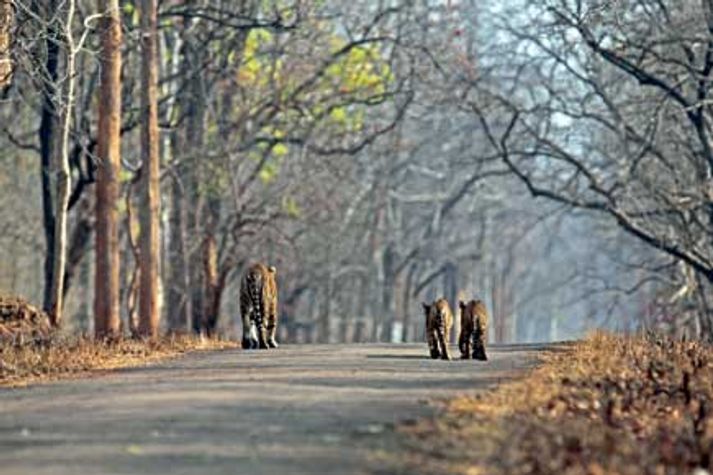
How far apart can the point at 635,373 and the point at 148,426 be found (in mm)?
6497

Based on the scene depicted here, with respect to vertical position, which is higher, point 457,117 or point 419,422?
point 457,117

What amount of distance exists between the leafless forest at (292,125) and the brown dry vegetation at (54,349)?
284 cm

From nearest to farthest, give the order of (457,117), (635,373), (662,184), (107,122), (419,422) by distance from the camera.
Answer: (419,422) < (635,373) < (107,122) < (662,184) < (457,117)

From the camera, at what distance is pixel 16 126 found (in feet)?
189

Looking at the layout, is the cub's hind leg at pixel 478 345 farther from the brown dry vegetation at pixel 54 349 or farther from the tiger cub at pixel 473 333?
the brown dry vegetation at pixel 54 349

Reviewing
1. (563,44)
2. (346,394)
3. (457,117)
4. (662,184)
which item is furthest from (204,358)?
(457,117)

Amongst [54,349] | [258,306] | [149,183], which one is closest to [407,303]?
[149,183]

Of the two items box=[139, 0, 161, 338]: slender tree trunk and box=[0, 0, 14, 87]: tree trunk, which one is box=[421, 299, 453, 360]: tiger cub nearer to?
box=[0, 0, 14, 87]: tree trunk

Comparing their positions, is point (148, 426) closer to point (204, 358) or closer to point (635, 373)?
point (635, 373)

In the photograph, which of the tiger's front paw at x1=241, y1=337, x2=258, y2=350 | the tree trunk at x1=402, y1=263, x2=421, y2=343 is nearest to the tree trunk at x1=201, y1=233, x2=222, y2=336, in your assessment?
the tiger's front paw at x1=241, y1=337, x2=258, y2=350

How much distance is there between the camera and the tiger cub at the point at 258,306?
2652 cm

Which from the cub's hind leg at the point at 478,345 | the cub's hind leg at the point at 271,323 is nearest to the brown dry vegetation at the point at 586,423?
the cub's hind leg at the point at 478,345

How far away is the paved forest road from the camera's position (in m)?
13.4

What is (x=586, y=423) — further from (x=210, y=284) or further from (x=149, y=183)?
(x=210, y=284)
